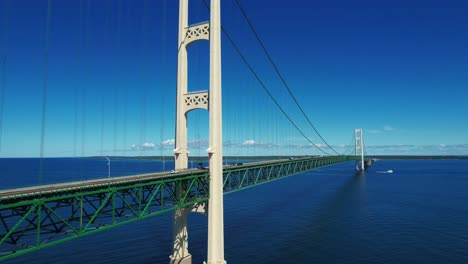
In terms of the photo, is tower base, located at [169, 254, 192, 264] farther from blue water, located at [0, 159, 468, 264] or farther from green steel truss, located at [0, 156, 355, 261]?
green steel truss, located at [0, 156, 355, 261]

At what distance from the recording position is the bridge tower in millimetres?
23516

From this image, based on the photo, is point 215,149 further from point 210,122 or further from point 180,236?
point 180,236

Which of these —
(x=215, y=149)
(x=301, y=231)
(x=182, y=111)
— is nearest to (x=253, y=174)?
(x=301, y=231)

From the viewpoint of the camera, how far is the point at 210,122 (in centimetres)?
2342

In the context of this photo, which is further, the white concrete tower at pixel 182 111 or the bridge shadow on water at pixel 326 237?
the bridge shadow on water at pixel 326 237

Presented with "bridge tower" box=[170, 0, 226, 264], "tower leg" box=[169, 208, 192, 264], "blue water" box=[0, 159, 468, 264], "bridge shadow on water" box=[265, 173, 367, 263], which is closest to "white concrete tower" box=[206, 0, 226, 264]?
"bridge tower" box=[170, 0, 226, 264]

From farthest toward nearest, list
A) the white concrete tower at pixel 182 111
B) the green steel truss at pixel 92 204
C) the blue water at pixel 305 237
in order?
1. the blue water at pixel 305 237
2. the white concrete tower at pixel 182 111
3. the green steel truss at pixel 92 204

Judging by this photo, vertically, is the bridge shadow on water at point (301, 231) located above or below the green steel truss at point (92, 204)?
below

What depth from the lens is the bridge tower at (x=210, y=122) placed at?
23516 mm

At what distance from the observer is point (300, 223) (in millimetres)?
42562

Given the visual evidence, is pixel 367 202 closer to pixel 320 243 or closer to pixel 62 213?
pixel 320 243

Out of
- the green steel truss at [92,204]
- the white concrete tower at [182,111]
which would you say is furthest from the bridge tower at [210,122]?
the green steel truss at [92,204]

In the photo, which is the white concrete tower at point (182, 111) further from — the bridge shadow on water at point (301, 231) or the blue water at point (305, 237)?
the bridge shadow on water at point (301, 231)

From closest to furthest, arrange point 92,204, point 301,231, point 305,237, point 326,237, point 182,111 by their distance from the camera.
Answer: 1. point 92,204
2. point 182,111
3. point 305,237
4. point 326,237
5. point 301,231
